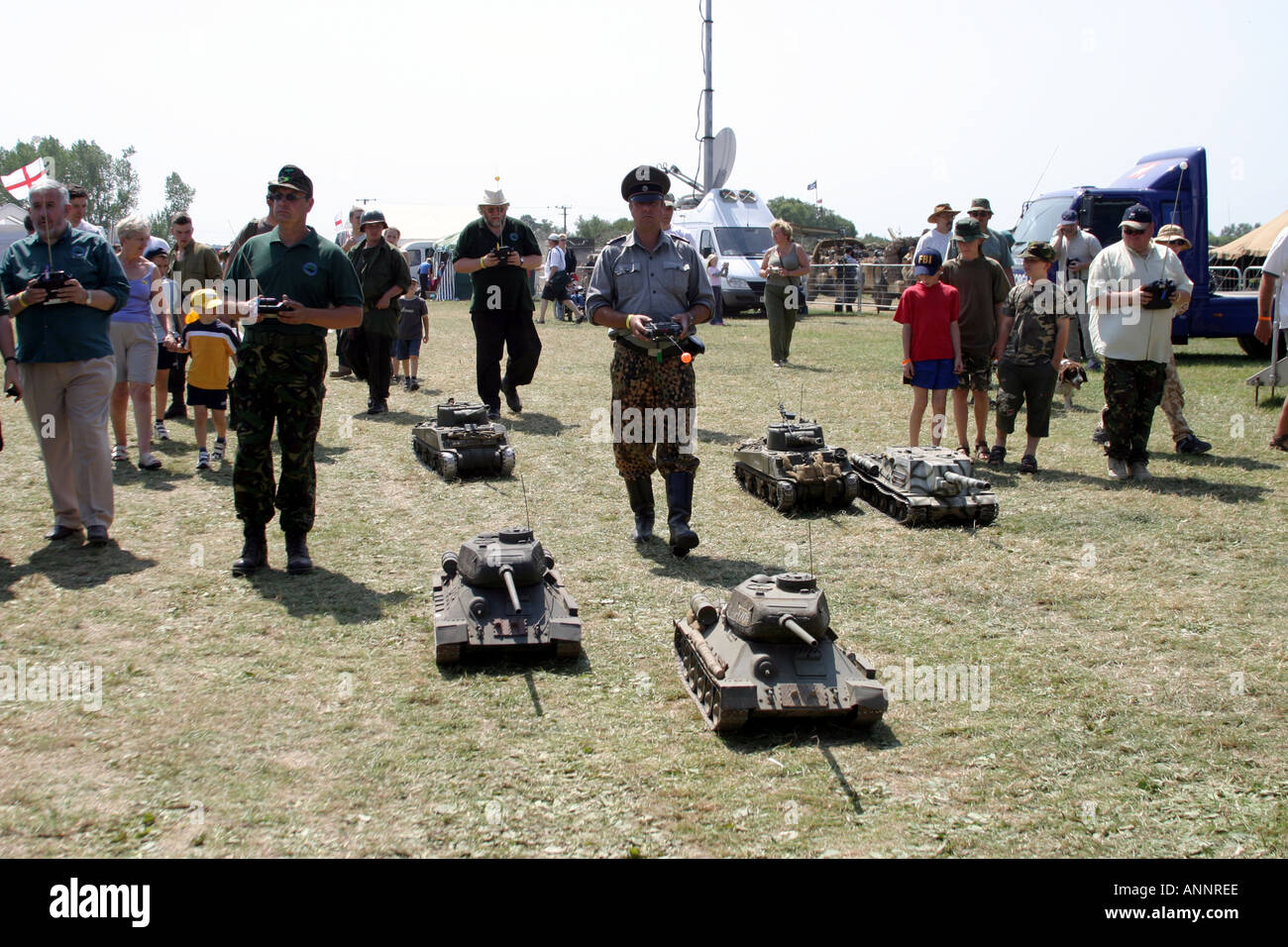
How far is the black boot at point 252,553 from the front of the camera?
721 cm

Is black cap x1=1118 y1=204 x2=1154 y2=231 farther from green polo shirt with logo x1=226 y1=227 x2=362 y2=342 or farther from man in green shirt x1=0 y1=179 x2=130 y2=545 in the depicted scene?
man in green shirt x1=0 y1=179 x2=130 y2=545

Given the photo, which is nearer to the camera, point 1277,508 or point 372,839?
point 372,839

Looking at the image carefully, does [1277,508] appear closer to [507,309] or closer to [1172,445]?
[1172,445]

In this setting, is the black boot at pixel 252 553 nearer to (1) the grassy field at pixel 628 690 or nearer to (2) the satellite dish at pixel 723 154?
(1) the grassy field at pixel 628 690

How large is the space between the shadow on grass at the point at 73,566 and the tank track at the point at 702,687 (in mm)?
4021

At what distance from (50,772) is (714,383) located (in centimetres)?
1275

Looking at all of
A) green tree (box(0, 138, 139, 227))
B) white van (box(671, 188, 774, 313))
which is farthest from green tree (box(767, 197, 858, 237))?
white van (box(671, 188, 774, 313))

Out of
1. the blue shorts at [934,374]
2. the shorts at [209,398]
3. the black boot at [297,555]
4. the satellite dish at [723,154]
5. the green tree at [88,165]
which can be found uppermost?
the green tree at [88,165]

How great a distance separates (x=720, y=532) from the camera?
842cm

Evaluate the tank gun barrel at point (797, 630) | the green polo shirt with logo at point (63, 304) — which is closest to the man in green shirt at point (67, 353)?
the green polo shirt with logo at point (63, 304)

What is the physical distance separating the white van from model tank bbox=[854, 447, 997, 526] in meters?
20.6
